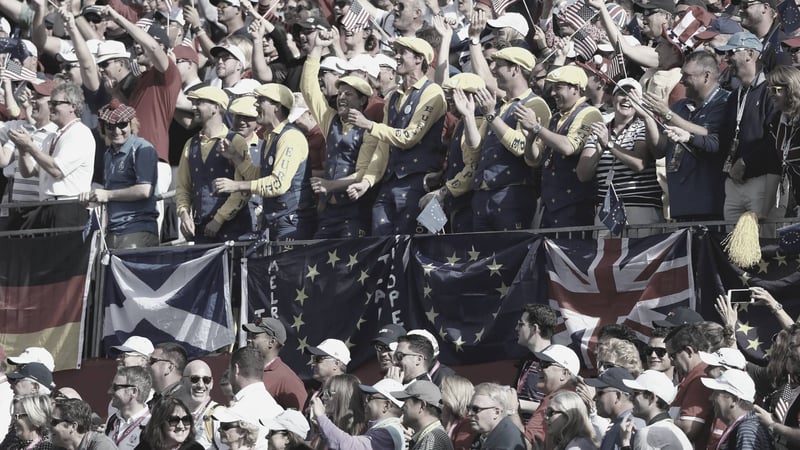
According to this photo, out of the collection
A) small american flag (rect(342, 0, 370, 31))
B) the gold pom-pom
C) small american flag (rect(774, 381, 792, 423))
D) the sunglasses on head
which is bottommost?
the sunglasses on head

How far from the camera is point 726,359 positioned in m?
10.7

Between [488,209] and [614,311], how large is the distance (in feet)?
5.33

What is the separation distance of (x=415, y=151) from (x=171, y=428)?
4350mm

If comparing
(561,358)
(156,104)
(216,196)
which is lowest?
(561,358)

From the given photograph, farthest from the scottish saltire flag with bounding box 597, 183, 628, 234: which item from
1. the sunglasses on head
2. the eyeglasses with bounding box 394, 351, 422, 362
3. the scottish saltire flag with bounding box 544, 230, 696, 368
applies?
the sunglasses on head

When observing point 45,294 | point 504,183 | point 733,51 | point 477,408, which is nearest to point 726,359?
point 477,408

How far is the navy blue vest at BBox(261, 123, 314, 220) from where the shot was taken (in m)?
15.8

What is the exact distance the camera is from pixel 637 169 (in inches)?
540

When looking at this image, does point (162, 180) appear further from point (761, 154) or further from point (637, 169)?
point (761, 154)

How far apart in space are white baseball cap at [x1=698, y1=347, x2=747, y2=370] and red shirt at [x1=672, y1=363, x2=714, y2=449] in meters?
0.25

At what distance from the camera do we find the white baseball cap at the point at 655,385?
10523mm

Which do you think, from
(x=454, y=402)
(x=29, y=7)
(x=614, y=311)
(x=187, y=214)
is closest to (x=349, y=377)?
(x=454, y=402)

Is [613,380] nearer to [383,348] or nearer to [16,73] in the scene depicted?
[383,348]

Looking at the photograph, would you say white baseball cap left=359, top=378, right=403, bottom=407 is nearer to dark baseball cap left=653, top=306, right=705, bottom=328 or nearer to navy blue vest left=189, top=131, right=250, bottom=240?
dark baseball cap left=653, top=306, right=705, bottom=328
